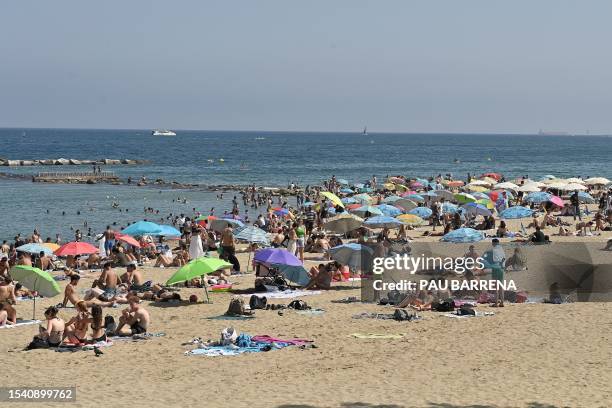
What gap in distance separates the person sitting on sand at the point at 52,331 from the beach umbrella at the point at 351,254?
6876 millimetres

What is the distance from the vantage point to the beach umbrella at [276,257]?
17172 mm

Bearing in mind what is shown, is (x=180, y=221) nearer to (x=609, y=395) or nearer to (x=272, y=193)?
(x=272, y=193)

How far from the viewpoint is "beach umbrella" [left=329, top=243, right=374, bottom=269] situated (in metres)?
18.1

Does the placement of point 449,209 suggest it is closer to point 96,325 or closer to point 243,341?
point 243,341

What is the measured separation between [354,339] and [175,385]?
140 inches

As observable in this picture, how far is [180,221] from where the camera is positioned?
35875mm

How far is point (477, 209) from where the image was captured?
30.7 metres

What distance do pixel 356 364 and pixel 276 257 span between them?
5.79 m

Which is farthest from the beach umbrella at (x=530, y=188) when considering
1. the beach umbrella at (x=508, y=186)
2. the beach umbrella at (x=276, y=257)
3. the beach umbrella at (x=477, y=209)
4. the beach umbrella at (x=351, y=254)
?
the beach umbrella at (x=276, y=257)

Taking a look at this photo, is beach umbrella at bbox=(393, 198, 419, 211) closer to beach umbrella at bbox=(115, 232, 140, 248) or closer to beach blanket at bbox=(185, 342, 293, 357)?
beach umbrella at bbox=(115, 232, 140, 248)

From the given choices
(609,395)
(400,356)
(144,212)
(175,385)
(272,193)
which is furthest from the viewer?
(272,193)

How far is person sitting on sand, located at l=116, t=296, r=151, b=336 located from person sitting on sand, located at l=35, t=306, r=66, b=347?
3.48ft

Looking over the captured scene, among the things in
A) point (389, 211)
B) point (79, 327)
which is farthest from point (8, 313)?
point (389, 211)

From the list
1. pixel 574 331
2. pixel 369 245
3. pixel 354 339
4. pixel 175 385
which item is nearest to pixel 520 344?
pixel 574 331
